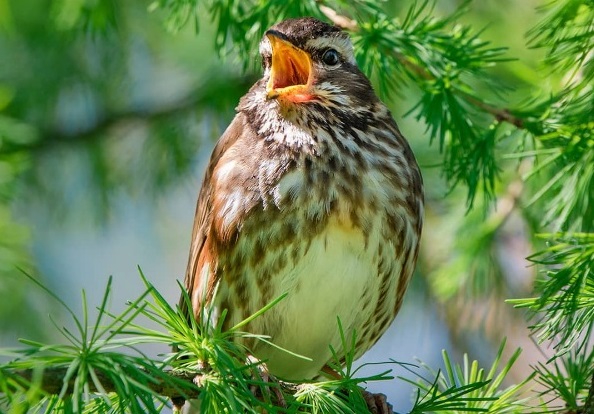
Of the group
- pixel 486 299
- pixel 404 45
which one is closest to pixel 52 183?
pixel 486 299

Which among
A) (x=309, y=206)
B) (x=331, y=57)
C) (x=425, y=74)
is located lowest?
(x=309, y=206)

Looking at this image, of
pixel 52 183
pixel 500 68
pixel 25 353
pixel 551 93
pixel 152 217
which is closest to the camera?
pixel 25 353

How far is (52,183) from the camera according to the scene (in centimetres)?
580

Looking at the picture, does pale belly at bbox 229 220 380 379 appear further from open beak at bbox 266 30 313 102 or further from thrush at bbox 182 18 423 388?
open beak at bbox 266 30 313 102

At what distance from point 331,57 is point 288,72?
23cm

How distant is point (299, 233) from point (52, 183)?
2585mm

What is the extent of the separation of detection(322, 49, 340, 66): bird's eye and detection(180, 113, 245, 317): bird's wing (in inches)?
14.8

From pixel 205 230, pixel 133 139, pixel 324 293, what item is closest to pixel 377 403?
pixel 324 293

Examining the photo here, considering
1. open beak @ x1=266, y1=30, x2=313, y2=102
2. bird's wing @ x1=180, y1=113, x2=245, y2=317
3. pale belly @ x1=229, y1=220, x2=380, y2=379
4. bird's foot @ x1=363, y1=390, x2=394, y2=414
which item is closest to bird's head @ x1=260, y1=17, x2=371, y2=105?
open beak @ x1=266, y1=30, x2=313, y2=102

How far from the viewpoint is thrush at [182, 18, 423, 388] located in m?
3.61

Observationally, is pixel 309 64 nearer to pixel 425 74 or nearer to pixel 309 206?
pixel 425 74

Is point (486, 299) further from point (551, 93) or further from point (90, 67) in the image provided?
point (90, 67)

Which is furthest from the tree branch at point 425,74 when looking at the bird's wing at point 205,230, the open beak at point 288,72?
the bird's wing at point 205,230

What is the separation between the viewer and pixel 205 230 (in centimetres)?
391
